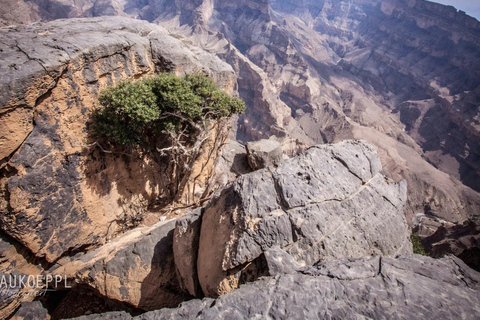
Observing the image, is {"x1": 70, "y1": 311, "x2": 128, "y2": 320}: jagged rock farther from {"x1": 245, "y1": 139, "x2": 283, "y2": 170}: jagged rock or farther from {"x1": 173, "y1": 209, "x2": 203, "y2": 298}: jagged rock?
{"x1": 245, "y1": 139, "x2": 283, "y2": 170}: jagged rock

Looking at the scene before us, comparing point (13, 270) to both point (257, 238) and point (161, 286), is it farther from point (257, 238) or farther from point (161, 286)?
point (257, 238)

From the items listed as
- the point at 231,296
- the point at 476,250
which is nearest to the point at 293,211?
the point at 231,296

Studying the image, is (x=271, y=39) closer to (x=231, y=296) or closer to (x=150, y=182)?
(x=150, y=182)

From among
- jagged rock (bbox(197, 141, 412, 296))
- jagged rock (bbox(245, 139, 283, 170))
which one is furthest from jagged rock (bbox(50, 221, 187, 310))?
jagged rock (bbox(245, 139, 283, 170))

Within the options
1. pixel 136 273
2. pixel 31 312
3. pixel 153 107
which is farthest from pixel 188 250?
pixel 31 312

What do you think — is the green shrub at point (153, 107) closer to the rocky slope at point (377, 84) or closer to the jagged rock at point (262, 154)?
the jagged rock at point (262, 154)
